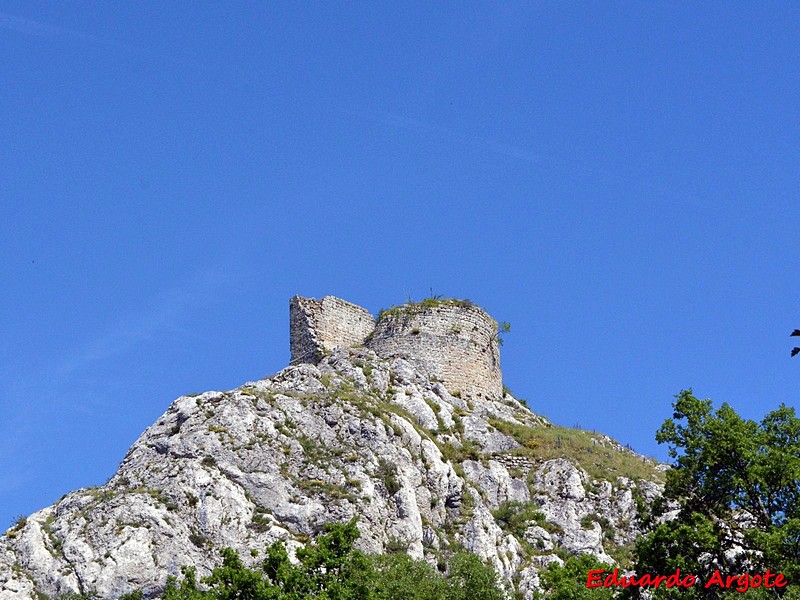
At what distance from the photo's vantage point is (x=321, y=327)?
57188mm

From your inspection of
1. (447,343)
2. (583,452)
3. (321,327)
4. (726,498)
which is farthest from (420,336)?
(726,498)

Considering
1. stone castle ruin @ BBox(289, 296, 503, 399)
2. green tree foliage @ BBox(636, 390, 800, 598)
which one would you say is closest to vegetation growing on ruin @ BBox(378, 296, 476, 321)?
stone castle ruin @ BBox(289, 296, 503, 399)

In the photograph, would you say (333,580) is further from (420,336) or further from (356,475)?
(420,336)

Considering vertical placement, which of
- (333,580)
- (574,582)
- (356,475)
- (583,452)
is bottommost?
(333,580)

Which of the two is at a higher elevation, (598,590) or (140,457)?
(140,457)

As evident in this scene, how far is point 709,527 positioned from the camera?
118ft

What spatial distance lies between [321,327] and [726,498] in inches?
924

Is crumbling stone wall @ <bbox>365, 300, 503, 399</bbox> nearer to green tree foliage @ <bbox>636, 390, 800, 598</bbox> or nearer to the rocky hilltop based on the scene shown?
the rocky hilltop

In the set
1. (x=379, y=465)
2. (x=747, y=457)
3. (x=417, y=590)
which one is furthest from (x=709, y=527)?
(x=379, y=465)

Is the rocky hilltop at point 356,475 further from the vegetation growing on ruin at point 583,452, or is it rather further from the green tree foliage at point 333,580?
the green tree foliage at point 333,580

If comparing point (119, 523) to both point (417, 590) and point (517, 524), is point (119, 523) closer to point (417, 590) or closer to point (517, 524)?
point (417, 590)

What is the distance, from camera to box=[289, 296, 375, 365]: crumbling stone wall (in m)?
56.8

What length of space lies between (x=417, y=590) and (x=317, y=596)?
13.2 feet

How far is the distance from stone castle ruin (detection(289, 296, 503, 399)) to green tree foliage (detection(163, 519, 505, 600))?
724 inches
